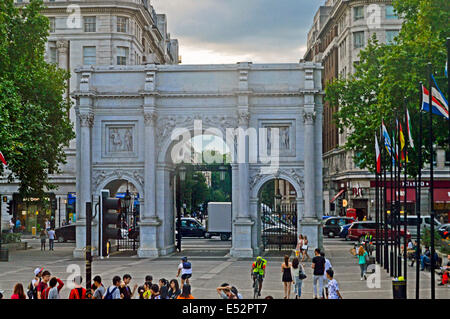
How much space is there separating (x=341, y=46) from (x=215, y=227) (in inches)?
1333

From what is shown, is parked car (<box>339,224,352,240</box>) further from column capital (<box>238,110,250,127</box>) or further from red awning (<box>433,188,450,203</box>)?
column capital (<box>238,110,250,127</box>)

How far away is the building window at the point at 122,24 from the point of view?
77312 millimetres

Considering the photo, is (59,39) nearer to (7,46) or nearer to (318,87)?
(7,46)

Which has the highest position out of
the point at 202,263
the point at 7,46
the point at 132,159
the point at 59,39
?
the point at 59,39

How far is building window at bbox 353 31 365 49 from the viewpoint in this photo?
7869 centimetres

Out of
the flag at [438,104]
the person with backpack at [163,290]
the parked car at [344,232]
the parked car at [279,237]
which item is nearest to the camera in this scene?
the person with backpack at [163,290]

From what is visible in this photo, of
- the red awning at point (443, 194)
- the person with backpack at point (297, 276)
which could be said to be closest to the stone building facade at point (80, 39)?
the red awning at point (443, 194)

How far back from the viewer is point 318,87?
43.1 meters

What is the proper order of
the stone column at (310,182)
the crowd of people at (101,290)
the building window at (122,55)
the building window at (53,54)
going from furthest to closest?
the building window at (122,55) < the building window at (53,54) < the stone column at (310,182) < the crowd of people at (101,290)

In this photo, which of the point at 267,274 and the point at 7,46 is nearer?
the point at 267,274

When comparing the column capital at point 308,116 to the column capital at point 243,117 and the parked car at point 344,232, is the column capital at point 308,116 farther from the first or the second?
the parked car at point 344,232

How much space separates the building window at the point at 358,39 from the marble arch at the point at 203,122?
3713 cm

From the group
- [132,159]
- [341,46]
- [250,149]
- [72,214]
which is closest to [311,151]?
[250,149]

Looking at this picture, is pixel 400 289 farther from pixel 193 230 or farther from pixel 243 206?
pixel 193 230
